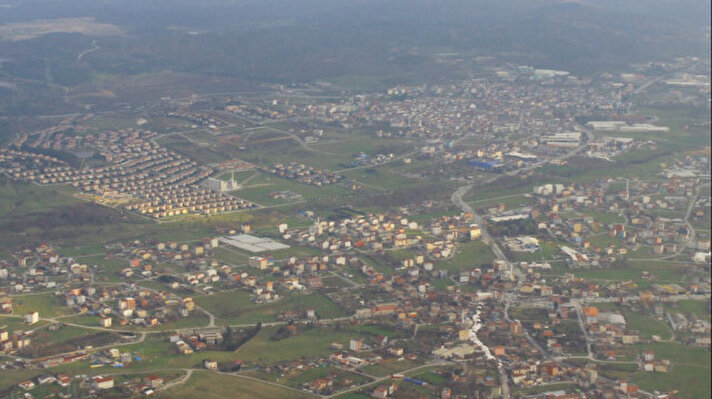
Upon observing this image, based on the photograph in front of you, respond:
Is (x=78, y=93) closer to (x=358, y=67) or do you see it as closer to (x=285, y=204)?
(x=358, y=67)

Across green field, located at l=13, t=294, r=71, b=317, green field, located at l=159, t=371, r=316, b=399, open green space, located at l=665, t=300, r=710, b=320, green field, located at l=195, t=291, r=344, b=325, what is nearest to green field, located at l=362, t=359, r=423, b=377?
green field, located at l=159, t=371, r=316, b=399

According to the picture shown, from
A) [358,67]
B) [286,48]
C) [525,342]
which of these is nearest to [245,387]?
[525,342]

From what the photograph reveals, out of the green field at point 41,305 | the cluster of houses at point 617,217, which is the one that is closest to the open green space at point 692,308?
the cluster of houses at point 617,217

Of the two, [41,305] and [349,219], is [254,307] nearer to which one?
[41,305]

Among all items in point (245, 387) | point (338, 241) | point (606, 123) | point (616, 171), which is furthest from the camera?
point (606, 123)

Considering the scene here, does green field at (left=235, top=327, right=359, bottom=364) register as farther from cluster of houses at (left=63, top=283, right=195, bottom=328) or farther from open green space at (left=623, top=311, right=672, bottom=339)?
open green space at (left=623, top=311, right=672, bottom=339)
